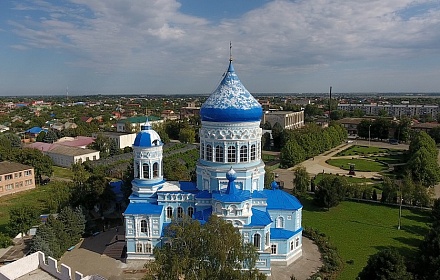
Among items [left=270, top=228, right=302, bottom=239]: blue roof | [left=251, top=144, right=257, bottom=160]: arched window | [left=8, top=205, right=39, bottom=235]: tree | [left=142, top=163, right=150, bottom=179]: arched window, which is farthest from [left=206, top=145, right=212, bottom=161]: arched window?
[left=8, top=205, right=39, bottom=235]: tree

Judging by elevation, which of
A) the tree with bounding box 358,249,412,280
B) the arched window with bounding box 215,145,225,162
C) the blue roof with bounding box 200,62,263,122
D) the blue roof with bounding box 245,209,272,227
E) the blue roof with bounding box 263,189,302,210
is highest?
the blue roof with bounding box 200,62,263,122

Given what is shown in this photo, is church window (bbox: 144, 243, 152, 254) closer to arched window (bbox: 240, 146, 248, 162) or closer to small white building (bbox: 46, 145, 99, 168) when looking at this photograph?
arched window (bbox: 240, 146, 248, 162)

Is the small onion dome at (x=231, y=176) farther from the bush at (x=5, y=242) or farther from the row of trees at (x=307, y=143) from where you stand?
the row of trees at (x=307, y=143)

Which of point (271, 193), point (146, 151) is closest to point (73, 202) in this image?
point (146, 151)

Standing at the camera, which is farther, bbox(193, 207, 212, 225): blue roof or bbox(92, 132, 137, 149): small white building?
bbox(92, 132, 137, 149): small white building

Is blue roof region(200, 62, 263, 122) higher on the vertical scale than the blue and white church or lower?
higher

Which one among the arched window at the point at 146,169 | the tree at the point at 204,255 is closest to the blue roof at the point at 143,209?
the arched window at the point at 146,169
